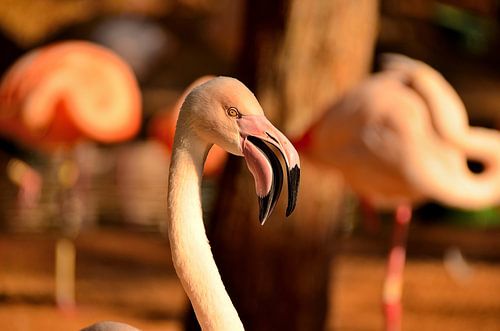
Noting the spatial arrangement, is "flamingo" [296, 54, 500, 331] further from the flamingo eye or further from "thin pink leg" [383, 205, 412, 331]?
the flamingo eye

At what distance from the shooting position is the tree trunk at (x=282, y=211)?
4.50 m

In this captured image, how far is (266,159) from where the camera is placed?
2.07m

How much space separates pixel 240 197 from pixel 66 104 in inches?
101

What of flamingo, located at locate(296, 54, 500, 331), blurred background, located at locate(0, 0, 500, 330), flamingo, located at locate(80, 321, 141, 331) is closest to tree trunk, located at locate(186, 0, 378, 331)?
blurred background, located at locate(0, 0, 500, 330)

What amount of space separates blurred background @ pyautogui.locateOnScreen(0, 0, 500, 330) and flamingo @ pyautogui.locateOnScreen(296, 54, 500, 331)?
0.14 m

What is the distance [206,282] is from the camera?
2.13m

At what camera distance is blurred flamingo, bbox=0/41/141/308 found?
6.69 meters

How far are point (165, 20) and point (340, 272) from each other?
5.90 metres

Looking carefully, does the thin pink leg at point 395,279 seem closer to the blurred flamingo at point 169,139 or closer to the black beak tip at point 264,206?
the blurred flamingo at point 169,139

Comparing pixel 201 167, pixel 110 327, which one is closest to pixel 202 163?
pixel 201 167

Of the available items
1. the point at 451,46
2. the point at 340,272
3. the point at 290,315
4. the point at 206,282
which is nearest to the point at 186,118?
the point at 206,282

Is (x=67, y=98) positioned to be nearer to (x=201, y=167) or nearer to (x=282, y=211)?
(x=282, y=211)

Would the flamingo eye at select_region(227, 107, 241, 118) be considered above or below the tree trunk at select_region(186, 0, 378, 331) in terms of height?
above

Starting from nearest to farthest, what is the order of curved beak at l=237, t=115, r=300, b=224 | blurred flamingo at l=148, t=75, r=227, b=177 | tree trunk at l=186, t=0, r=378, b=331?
curved beak at l=237, t=115, r=300, b=224 < tree trunk at l=186, t=0, r=378, b=331 < blurred flamingo at l=148, t=75, r=227, b=177
